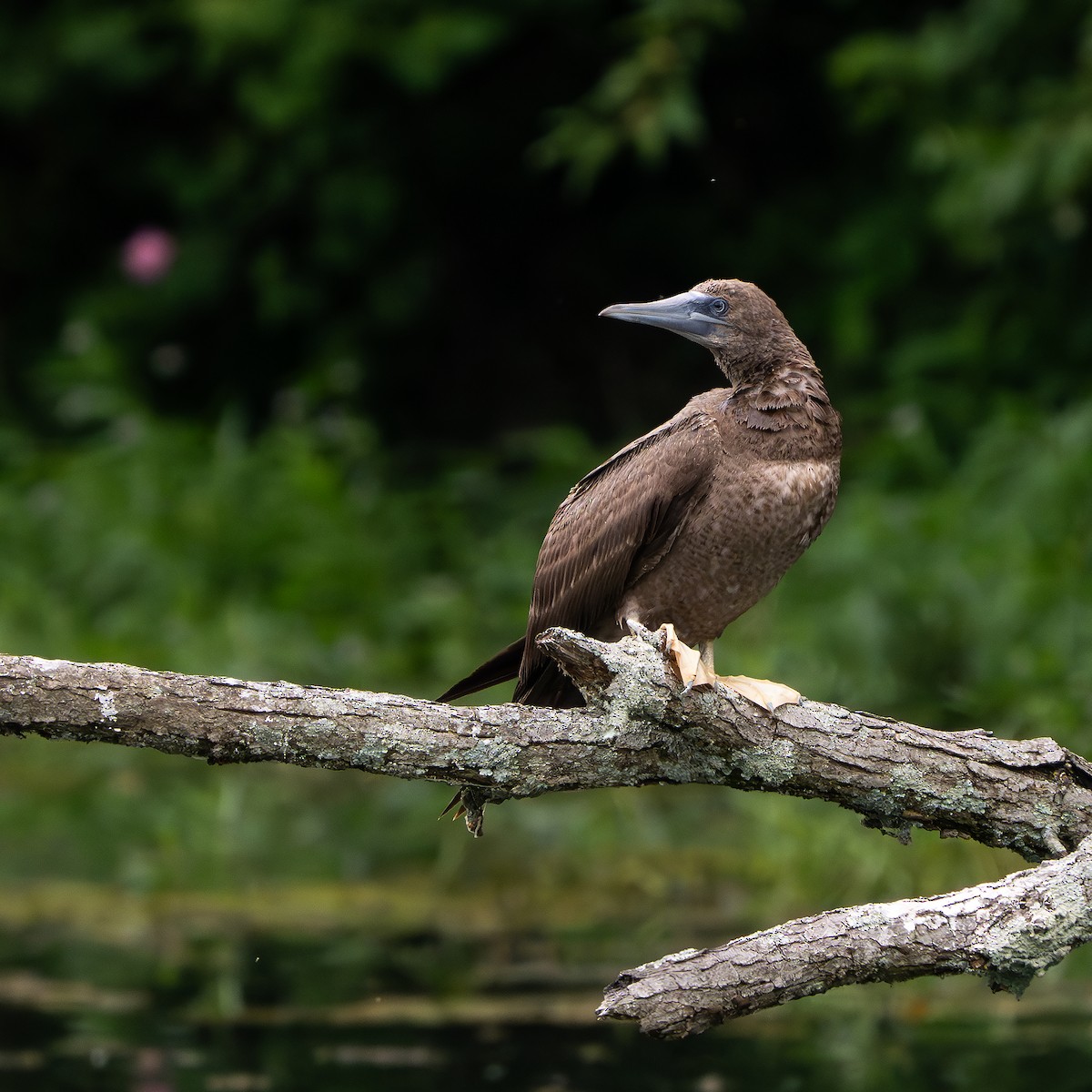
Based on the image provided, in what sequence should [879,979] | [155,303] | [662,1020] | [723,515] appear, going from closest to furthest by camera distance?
[662,1020]
[879,979]
[723,515]
[155,303]

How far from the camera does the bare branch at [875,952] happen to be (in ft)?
8.48

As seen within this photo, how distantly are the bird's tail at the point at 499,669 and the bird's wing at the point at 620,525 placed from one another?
38mm

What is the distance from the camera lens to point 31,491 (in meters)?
9.03

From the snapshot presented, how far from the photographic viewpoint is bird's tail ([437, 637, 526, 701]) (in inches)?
146

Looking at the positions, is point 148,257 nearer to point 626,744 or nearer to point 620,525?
point 620,525

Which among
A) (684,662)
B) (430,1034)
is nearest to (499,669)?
(684,662)

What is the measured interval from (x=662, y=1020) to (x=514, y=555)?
18.2 ft

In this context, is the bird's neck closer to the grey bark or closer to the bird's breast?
the bird's breast

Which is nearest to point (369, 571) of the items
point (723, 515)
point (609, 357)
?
point (609, 357)

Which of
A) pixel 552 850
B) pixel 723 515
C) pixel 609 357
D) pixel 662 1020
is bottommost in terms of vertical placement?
pixel 662 1020

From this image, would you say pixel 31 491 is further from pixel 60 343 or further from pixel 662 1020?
pixel 662 1020

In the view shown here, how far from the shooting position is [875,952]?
276 cm

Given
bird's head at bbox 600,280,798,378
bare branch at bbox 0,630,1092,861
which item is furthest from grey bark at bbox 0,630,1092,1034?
bird's head at bbox 600,280,798,378

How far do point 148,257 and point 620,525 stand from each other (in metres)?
6.30
